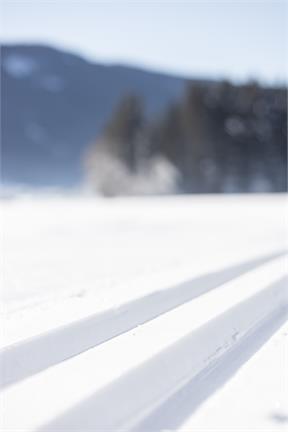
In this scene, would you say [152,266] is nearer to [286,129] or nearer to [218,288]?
[218,288]

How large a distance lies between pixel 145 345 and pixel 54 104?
62670 mm

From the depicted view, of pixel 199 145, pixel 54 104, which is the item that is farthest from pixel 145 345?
pixel 54 104

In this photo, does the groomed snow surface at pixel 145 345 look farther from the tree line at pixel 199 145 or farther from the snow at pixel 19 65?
the snow at pixel 19 65

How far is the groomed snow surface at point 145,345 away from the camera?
5.33ft

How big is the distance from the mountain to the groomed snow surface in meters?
50.4

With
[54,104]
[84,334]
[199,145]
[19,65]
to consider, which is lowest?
[84,334]

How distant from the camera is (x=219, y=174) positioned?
24.0 meters

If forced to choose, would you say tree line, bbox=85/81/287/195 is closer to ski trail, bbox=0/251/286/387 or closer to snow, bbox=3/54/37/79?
ski trail, bbox=0/251/286/387

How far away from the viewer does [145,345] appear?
83.3 inches

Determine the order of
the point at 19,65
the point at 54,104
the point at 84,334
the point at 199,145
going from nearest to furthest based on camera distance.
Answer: the point at 84,334
the point at 199,145
the point at 54,104
the point at 19,65

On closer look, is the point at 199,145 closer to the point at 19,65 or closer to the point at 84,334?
the point at 84,334

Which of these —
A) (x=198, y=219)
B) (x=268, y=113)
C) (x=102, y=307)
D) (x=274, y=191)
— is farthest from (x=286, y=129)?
(x=102, y=307)

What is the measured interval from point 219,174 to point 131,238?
1759 cm

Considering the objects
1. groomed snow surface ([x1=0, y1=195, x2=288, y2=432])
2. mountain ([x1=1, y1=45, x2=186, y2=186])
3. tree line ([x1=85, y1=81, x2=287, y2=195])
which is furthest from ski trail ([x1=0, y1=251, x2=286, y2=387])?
mountain ([x1=1, y1=45, x2=186, y2=186])
